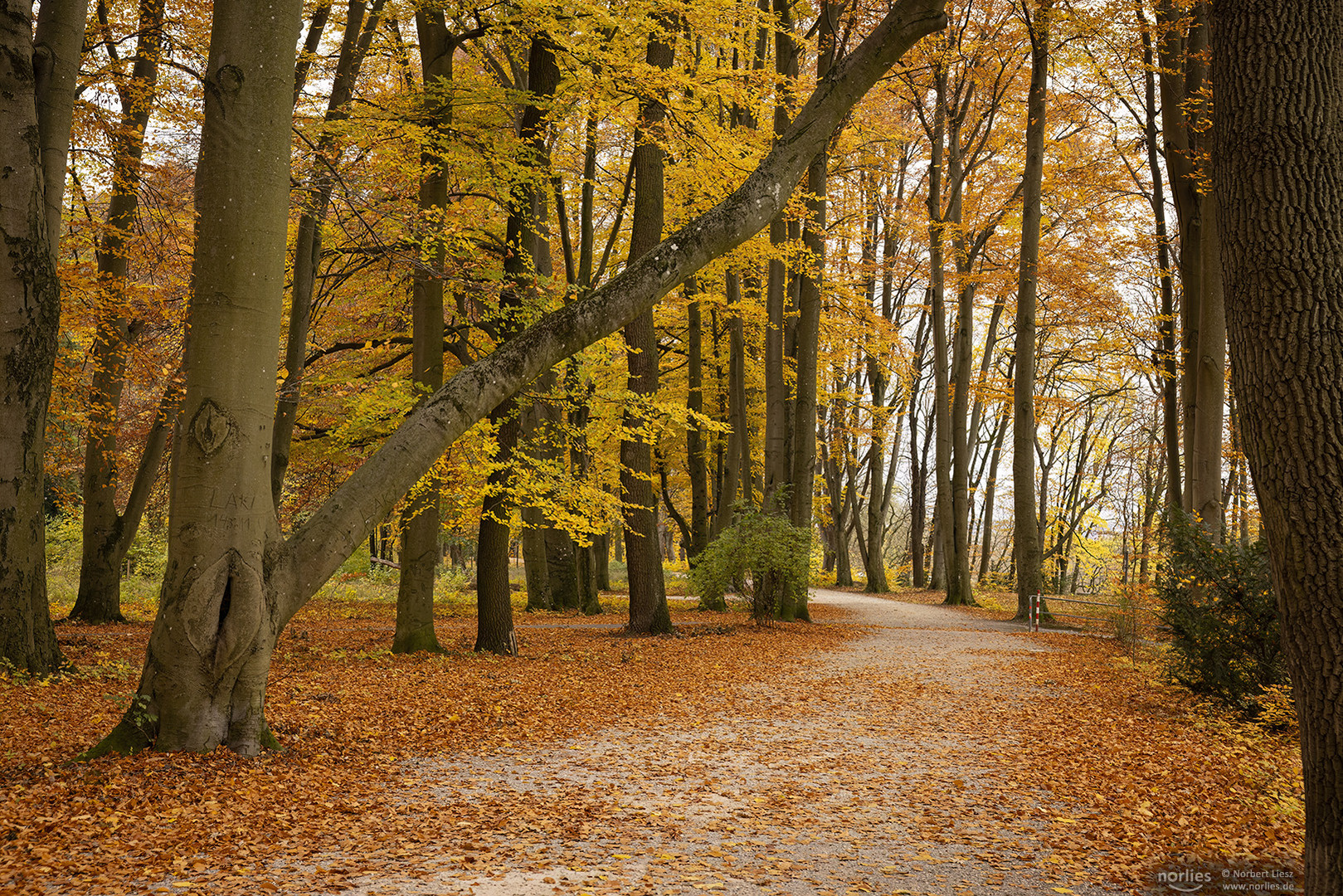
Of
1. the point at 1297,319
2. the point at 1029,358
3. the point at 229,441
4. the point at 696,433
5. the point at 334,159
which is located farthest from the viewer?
the point at 696,433

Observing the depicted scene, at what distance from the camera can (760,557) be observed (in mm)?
14375

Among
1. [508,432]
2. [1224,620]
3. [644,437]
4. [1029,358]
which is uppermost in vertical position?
[1029,358]

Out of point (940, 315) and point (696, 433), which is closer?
point (696, 433)

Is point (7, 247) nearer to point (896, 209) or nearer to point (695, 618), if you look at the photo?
point (695, 618)

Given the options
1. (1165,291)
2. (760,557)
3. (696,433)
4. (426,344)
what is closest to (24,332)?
(426,344)

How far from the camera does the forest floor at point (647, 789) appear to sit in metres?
3.67

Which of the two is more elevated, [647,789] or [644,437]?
[644,437]

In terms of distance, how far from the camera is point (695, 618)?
16.9 m

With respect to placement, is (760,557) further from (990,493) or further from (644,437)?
(990,493)

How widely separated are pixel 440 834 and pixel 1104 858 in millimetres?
3303

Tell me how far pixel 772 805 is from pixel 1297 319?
12.0 ft

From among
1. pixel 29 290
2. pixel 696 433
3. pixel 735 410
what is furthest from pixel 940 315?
pixel 29 290

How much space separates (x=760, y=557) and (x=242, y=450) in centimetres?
1057

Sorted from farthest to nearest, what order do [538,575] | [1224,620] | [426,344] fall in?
1. [538,575]
2. [426,344]
3. [1224,620]
